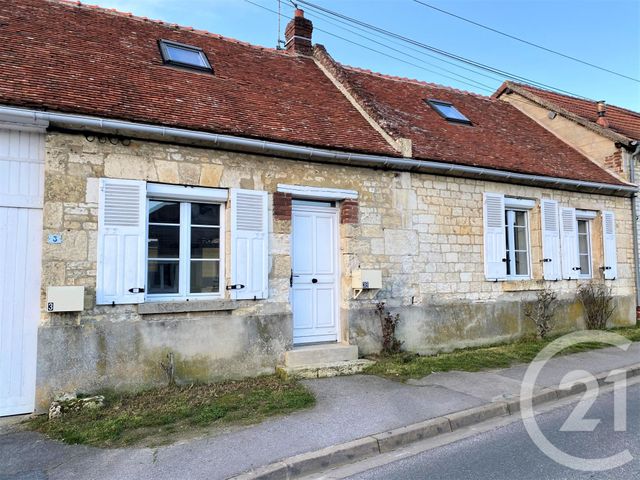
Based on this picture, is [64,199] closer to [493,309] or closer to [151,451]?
[151,451]

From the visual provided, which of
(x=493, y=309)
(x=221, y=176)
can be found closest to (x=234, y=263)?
(x=221, y=176)

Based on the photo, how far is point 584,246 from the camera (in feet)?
34.4

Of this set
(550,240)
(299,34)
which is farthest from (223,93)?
(550,240)

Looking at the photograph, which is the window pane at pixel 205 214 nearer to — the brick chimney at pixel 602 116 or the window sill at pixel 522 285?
the window sill at pixel 522 285

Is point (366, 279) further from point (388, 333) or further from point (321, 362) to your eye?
point (321, 362)

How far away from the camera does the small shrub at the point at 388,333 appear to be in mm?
7294

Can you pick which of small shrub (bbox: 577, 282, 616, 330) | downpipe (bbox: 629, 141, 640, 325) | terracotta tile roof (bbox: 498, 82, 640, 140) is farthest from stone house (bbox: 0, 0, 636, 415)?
A: terracotta tile roof (bbox: 498, 82, 640, 140)

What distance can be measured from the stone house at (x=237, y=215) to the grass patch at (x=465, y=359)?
0.32 m

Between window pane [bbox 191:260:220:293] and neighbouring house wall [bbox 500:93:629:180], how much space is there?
9.77 m

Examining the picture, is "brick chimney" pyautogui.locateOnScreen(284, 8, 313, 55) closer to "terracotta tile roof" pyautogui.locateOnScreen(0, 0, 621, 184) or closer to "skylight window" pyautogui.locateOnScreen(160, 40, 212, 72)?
"terracotta tile roof" pyautogui.locateOnScreen(0, 0, 621, 184)

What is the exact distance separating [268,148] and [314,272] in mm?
2045

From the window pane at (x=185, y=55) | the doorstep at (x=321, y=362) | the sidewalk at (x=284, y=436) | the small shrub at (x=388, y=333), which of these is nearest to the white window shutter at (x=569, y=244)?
the sidewalk at (x=284, y=436)

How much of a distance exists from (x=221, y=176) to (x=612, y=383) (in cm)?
607

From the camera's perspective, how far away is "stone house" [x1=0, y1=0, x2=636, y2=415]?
5414mm
